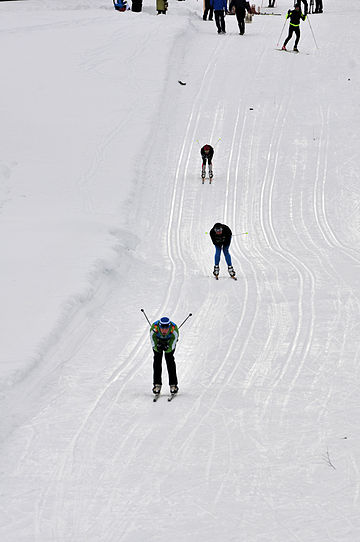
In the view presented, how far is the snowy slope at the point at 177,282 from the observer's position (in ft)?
25.9

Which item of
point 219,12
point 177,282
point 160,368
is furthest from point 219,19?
point 160,368

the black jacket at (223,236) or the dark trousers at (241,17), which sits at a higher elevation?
the dark trousers at (241,17)

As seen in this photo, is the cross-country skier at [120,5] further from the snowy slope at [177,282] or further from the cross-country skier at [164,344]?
the cross-country skier at [164,344]

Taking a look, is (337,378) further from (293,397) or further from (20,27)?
(20,27)

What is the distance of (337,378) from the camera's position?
10398 mm

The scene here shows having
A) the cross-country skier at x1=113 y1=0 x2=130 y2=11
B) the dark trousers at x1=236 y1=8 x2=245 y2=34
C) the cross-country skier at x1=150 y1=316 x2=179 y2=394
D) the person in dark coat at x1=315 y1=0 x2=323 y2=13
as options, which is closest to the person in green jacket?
the cross-country skier at x1=113 y1=0 x2=130 y2=11

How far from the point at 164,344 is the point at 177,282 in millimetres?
5343

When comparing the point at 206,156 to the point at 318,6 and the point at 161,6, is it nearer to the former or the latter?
the point at 161,6

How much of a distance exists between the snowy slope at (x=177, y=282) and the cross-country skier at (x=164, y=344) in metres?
0.29

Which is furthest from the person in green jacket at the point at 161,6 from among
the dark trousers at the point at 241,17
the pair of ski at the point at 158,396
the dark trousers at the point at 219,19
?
the pair of ski at the point at 158,396

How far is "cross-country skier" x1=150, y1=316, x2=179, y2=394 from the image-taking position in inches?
384

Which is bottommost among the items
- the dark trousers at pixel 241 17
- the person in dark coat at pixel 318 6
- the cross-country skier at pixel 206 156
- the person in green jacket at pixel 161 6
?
the cross-country skier at pixel 206 156

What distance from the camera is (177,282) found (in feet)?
49.7

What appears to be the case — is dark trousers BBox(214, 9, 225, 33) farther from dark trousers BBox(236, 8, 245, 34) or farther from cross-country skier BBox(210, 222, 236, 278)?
cross-country skier BBox(210, 222, 236, 278)
